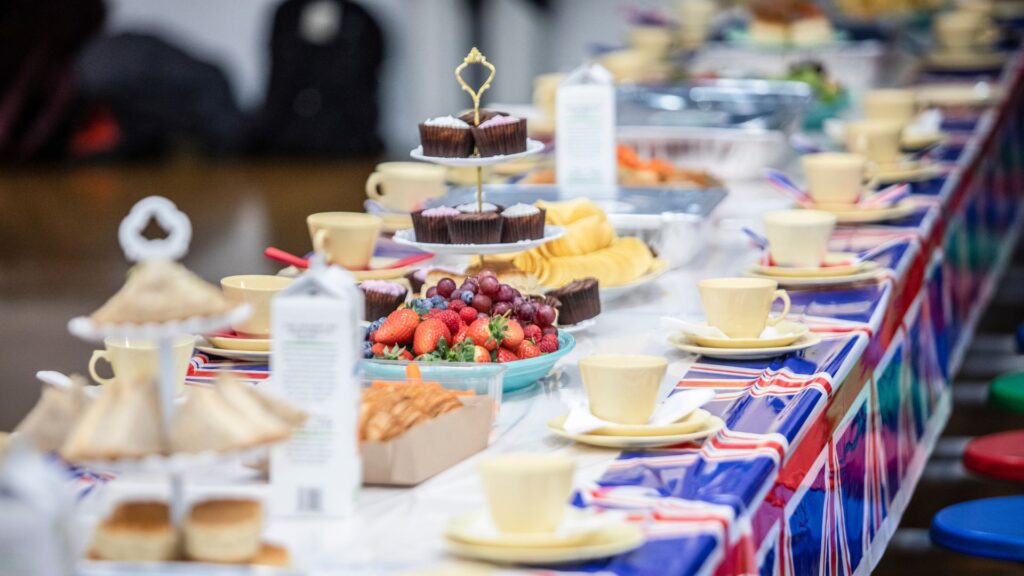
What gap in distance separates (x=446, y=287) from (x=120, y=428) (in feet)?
2.93

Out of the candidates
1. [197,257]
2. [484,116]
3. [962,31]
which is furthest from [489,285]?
[197,257]

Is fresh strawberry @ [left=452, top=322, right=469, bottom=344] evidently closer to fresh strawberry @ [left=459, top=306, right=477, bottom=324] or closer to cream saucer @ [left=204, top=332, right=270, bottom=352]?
fresh strawberry @ [left=459, top=306, right=477, bottom=324]

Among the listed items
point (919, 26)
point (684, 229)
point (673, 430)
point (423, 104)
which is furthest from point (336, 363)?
point (423, 104)

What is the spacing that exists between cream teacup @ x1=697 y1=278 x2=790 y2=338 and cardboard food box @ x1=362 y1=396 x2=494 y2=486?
1.77ft

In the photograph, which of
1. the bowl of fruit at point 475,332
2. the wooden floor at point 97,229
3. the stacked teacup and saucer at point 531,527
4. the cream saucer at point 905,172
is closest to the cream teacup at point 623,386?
the bowl of fruit at point 475,332

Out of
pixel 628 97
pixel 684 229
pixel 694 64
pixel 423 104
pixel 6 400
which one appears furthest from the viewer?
pixel 423 104

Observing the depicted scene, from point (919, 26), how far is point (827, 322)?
424cm

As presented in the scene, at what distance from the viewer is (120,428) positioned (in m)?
1.38

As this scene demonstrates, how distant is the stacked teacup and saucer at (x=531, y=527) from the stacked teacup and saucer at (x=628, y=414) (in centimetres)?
34

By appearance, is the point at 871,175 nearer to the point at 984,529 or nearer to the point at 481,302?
the point at 984,529

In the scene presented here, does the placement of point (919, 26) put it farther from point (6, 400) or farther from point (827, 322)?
point (827, 322)

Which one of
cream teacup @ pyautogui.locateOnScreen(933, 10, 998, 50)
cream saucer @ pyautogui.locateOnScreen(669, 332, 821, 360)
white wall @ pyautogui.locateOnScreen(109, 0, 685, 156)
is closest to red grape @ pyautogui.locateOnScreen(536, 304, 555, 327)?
cream saucer @ pyautogui.locateOnScreen(669, 332, 821, 360)

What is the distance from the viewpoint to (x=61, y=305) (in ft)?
22.1

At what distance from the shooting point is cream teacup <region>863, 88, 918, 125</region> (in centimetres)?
437
